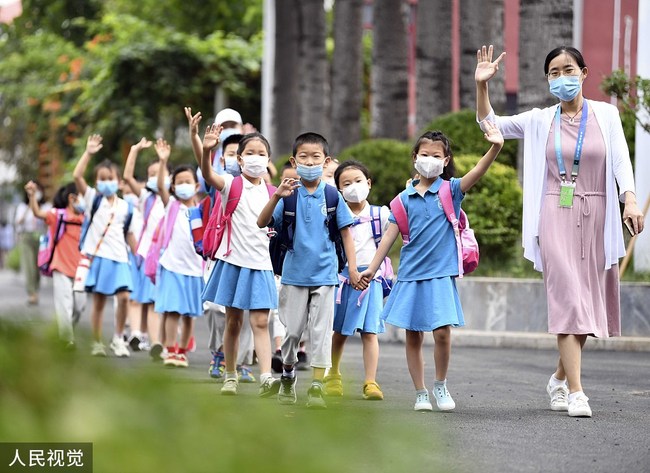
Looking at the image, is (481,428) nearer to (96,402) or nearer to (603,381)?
(603,381)

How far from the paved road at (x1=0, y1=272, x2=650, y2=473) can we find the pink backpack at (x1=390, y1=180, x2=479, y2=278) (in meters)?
0.87

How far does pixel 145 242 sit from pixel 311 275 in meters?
4.89

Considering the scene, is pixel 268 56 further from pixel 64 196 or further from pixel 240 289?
pixel 240 289

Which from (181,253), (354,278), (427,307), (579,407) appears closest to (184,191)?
(181,253)

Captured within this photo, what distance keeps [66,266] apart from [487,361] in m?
4.03

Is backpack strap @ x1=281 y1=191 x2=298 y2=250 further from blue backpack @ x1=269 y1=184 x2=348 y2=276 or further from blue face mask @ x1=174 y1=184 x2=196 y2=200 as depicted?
blue face mask @ x1=174 y1=184 x2=196 y2=200

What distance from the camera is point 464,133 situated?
17.4m

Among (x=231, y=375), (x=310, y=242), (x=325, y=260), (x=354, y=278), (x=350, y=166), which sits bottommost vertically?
(x=231, y=375)

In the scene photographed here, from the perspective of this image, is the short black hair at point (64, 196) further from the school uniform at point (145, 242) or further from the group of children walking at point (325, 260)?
the group of children walking at point (325, 260)

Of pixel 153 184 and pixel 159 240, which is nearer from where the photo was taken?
pixel 159 240

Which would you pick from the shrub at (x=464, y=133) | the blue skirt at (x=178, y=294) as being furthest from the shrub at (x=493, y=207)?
the blue skirt at (x=178, y=294)

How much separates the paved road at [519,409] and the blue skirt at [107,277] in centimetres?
95

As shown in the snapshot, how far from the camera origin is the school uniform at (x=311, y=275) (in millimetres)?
8625

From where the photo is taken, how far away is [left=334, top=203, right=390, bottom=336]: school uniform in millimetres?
9523
